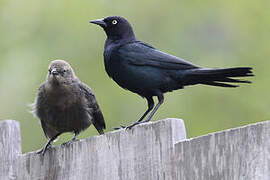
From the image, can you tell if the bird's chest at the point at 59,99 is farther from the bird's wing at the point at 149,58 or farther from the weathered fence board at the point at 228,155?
the weathered fence board at the point at 228,155

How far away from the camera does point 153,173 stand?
293 centimetres

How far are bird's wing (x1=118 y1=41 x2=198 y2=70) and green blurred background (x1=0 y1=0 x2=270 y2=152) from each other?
2.40 m

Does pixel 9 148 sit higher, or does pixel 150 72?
pixel 150 72

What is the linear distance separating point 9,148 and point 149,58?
5.02 feet

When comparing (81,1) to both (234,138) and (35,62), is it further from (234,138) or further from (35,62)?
(234,138)

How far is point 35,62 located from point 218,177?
5287 millimetres

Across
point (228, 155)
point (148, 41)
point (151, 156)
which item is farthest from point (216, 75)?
point (148, 41)

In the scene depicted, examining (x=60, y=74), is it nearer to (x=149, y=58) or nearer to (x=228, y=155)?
(x=149, y=58)

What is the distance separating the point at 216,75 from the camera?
4285 millimetres

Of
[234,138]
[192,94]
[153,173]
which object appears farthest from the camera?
[192,94]

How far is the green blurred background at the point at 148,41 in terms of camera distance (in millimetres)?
7176

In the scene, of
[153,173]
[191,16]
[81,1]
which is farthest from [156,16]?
[153,173]

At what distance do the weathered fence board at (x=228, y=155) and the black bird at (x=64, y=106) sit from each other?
6.59ft

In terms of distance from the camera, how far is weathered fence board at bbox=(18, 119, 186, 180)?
2908 millimetres
